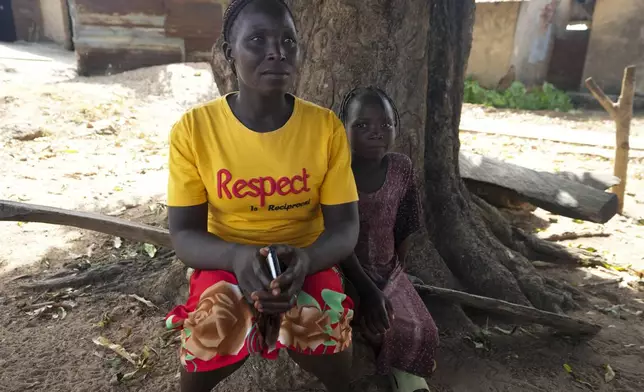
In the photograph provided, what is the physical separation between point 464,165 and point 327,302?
253 centimetres

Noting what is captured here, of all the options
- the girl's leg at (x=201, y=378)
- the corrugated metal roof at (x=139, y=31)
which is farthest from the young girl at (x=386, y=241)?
the corrugated metal roof at (x=139, y=31)

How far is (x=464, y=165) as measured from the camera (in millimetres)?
3951

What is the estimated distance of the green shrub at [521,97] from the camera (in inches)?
456

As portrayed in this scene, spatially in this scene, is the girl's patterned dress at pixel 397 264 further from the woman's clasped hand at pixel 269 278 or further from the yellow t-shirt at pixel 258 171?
the woman's clasped hand at pixel 269 278

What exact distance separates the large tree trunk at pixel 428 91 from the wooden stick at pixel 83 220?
0.94 meters

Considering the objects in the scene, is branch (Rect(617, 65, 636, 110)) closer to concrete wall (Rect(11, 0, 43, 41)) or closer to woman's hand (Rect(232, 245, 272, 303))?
woman's hand (Rect(232, 245, 272, 303))

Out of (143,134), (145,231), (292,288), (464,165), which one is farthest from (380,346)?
(143,134)

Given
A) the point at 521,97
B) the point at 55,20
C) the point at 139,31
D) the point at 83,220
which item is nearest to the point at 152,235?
the point at 83,220

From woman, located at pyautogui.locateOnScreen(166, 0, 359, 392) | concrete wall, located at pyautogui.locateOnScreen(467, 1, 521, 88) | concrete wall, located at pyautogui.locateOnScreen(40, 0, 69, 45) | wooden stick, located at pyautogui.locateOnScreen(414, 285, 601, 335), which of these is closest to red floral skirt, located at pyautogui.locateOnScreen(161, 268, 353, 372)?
woman, located at pyautogui.locateOnScreen(166, 0, 359, 392)

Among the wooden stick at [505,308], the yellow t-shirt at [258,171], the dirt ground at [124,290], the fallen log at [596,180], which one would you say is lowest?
the dirt ground at [124,290]

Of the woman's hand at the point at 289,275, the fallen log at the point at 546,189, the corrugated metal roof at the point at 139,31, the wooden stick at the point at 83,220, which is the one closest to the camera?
the woman's hand at the point at 289,275

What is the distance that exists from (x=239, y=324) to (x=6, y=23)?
52.8ft

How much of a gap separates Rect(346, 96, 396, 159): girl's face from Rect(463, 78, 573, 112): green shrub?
1051cm

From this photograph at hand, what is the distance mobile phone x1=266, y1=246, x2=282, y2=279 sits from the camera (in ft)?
5.12
